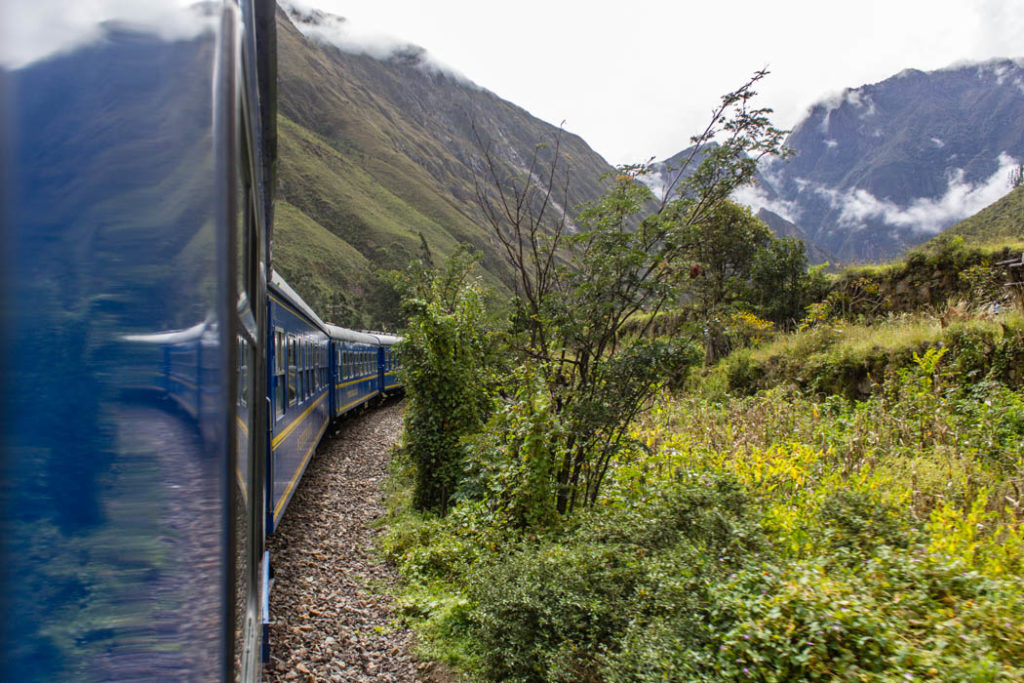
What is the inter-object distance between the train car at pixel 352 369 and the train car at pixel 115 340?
12558mm

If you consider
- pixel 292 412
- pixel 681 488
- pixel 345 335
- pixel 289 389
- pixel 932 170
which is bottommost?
pixel 681 488

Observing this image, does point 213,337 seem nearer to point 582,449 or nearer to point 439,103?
point 582,449

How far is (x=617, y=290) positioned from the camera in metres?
5.08

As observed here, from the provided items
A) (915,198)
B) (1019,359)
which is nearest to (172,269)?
(1019,359)

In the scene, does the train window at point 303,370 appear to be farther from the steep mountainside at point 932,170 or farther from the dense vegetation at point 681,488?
the steep mountainside at point 932,170

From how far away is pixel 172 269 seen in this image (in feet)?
2.51

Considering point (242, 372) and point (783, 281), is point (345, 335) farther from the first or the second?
point (242, 372)

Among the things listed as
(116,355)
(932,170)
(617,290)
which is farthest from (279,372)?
(932,170)

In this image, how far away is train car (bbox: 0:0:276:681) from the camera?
0.70m

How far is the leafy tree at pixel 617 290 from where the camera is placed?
4.89 m

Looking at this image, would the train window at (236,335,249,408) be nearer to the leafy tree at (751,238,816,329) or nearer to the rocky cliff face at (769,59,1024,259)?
the leafy tree at (751,238,816,329)

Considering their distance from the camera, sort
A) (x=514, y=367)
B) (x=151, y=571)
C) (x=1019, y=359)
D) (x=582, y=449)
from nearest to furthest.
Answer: (x=151, y=571) < (x=582, y=449) < (x=514, y=367) < (x=1019, y=359)

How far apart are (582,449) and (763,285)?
12.9 metres

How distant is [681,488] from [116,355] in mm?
3859
